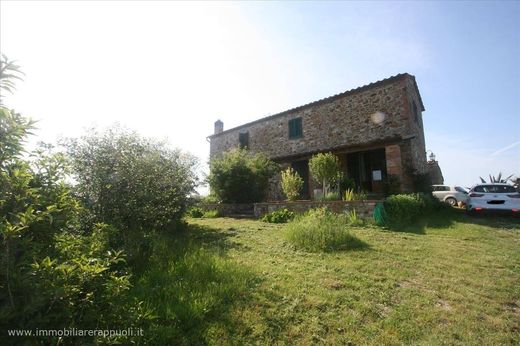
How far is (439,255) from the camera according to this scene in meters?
5.18

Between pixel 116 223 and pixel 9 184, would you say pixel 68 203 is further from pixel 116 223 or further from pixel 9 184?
pixel 116 223

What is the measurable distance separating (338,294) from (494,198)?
369 inches

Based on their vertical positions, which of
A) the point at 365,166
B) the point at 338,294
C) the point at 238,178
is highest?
the point at 365,166

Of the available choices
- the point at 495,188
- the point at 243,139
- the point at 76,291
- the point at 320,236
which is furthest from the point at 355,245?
the point at 243,139

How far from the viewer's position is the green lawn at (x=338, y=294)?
2.70m

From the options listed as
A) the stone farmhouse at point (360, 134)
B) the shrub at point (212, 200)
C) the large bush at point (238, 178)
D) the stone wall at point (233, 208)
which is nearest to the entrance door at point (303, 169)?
the stone farmhouse at point (360, 134)

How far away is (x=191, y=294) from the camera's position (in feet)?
10.8

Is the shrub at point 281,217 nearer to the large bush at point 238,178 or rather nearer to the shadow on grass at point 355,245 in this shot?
the shadow on grass at point 355,245

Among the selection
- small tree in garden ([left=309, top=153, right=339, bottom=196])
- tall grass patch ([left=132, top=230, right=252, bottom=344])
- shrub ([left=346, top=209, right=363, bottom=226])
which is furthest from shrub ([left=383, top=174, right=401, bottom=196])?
tall grass patch ([left=132, top=230, right=252, bottom=344])

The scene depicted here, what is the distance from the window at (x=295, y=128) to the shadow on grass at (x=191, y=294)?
488 inches

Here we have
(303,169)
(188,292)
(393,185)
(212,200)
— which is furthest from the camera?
(303,169)

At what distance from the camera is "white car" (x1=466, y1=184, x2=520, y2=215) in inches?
355

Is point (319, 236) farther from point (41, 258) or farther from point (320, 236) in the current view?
point (41, 258)

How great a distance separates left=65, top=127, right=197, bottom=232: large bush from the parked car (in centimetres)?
1449
